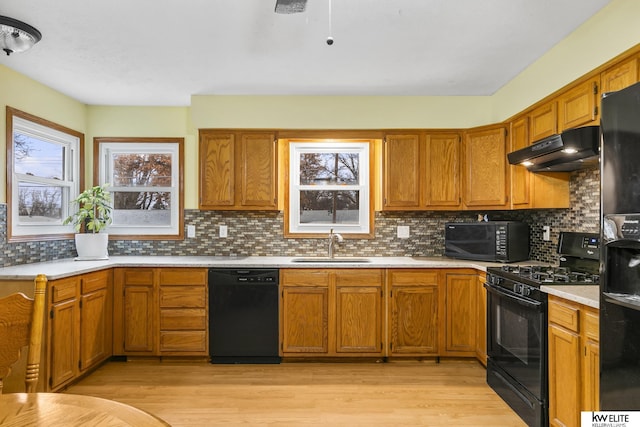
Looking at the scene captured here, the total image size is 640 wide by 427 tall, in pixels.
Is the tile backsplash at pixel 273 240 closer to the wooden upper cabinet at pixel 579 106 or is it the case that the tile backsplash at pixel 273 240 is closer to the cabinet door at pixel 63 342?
the cabinet door at pixel 63 342

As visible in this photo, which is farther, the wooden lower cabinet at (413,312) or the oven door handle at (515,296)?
the wooden lower cabinet at (413,312)

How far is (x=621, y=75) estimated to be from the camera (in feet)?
6.86

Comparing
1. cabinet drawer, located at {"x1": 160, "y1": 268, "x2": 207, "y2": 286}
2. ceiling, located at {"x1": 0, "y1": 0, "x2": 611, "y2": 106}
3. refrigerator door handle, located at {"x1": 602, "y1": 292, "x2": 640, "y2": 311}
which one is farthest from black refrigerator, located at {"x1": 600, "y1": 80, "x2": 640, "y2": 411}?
cabinet drawer, located at {"x1": 160, "y1": 268, "x2": 207, "y2": 286}

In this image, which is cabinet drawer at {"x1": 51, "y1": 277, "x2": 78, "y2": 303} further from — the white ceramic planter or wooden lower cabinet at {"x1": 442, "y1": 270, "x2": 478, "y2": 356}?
wooden lower cabinet at {"x1": 442, "y1": 270, "x2": 478, "y2": 356}

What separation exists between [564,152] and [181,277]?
118 inches

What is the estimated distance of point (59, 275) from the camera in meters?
2.68

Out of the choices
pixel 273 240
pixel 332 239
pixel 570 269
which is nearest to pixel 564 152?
pixel 570 269

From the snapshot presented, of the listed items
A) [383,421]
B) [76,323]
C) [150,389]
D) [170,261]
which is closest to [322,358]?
[383,421]

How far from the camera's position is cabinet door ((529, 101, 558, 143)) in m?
2.74

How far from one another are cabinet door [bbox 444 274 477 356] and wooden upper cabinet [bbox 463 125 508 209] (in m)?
0.69

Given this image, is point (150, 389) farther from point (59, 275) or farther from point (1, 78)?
point (1, 78)

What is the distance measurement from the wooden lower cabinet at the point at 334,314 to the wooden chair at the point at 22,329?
2.16 meters

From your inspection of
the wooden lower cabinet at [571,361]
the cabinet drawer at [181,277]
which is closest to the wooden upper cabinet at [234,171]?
the cabinet drawer at [181,277]

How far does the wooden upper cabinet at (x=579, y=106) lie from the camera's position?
2330 mm
